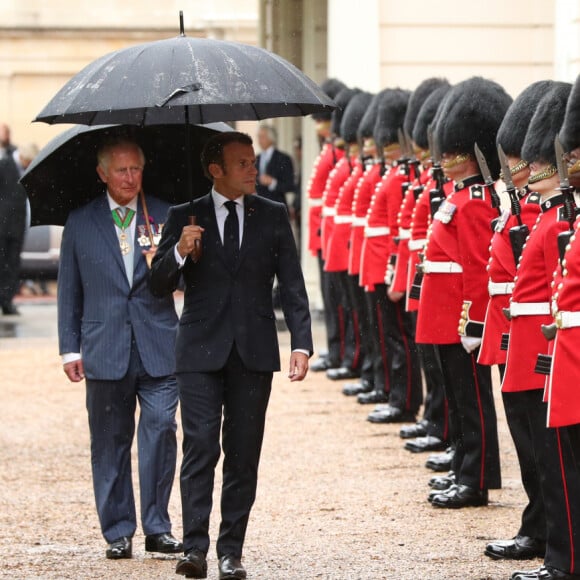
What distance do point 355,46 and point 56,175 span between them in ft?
24.2

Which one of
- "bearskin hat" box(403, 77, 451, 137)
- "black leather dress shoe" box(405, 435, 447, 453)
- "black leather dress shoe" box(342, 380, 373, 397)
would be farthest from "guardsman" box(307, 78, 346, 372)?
"black leather dress shoe" box(405, 435, 447, 453)

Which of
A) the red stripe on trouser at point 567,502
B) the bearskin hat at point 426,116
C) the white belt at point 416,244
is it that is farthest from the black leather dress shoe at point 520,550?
the bearskin hat at point 426,116

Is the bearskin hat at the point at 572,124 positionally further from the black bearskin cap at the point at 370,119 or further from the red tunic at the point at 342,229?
the red tunic at the point at 342,229

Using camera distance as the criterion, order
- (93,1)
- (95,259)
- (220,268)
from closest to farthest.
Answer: (220,268), (95,259), (93,1)

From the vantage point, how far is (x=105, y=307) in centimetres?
638

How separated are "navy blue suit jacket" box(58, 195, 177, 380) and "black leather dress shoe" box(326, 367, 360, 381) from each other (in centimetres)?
521

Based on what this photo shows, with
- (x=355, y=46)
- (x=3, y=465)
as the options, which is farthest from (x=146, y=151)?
(x=355, y=46)

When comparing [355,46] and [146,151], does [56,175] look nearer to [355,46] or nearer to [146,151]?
[146,151]

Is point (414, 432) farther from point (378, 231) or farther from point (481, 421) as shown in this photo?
point (481, 421)

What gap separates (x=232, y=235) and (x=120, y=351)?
Answer: 725 millimetres

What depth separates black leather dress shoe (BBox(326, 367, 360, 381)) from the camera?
1161 cm

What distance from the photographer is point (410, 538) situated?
21.5 ft

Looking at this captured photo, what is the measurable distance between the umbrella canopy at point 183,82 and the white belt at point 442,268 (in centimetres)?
153

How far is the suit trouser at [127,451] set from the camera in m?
6.34
